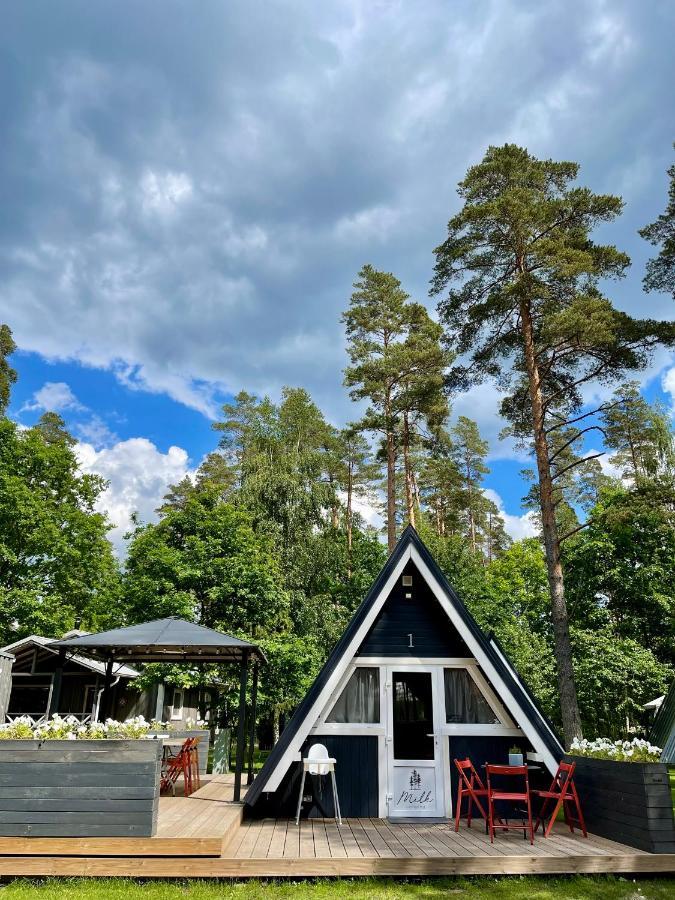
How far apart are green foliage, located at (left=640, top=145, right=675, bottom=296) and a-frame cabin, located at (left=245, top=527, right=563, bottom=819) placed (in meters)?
9.20

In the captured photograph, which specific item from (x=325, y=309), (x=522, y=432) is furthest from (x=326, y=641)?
(x=325, y=309)

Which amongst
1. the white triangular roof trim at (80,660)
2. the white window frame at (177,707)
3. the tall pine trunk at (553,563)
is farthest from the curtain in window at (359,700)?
the white window frame at (177,707)

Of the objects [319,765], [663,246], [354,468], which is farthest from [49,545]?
[663,246]

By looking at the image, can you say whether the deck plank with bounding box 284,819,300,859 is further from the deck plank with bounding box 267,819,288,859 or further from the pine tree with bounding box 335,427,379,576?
the pine tree with bounding box 335,427,379,576

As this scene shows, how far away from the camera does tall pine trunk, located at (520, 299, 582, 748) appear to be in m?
11.2

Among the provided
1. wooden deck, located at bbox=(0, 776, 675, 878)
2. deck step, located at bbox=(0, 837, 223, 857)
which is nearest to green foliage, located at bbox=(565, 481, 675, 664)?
wooden deck, located at bbox=(0, 776, 675, 878)

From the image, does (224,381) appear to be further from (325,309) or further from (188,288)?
(188,288)

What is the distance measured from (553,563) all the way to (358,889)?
8.28 m

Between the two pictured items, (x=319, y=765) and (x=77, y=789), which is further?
(x=319, y=765)

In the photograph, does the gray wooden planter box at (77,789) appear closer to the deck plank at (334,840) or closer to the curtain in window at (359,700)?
the deck plank at (334,840)

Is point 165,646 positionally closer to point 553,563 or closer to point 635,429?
point 553,563

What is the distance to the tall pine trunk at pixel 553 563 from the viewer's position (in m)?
11.2

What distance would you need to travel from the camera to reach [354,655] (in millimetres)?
7555

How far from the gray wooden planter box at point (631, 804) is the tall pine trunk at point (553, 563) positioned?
15.3ft
